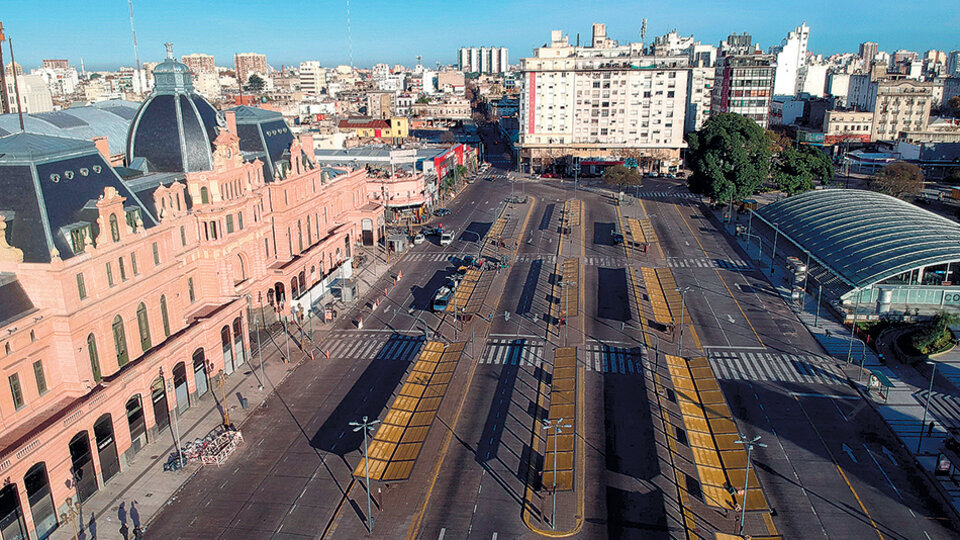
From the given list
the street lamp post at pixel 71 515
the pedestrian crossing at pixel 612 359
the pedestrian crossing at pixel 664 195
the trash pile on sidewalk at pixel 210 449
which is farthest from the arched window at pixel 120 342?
the pedestrian crossing at pixel 664 195

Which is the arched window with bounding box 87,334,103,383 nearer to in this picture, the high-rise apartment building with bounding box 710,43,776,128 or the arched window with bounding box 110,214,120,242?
the arched window with bounding box 110,214,120,242

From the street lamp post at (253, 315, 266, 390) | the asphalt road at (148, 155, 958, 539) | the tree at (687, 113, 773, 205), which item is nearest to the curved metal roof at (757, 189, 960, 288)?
the asphalt road at (148, 155, 958, 539)

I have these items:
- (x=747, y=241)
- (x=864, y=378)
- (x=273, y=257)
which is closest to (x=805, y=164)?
(x=747, y=241)

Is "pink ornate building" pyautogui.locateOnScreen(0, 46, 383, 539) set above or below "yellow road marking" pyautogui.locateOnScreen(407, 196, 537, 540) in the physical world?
above

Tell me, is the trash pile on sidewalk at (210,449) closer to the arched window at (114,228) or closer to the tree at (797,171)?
the arched window at (114,228)

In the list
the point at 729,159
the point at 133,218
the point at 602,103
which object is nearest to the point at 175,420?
the point at 133,218

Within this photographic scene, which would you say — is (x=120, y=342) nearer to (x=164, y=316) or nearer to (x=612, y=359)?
(x=164, y=316)

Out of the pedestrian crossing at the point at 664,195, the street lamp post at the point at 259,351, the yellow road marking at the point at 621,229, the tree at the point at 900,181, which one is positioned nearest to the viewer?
the street lamp post at the point at 259,351
